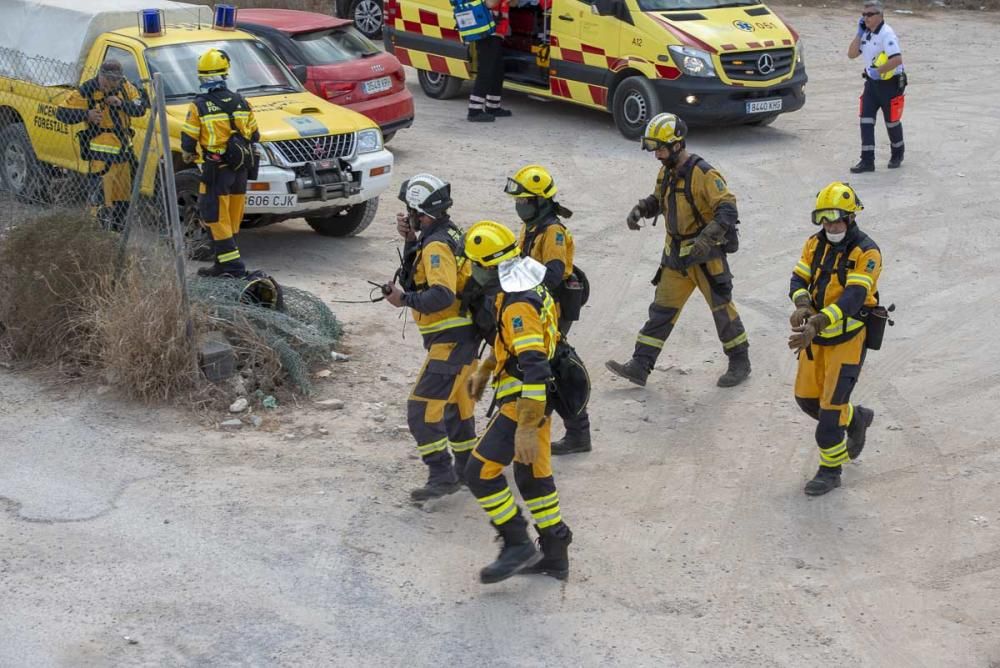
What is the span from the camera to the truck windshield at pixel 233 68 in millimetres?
10625

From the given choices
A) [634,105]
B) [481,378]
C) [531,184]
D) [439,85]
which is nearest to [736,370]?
[531,184]

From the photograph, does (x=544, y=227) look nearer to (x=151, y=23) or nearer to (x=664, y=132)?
(x=664, y=132)

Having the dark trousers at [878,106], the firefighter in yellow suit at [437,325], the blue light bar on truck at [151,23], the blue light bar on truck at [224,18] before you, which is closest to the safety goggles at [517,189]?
the firefighter in yellow suit at [437,325]

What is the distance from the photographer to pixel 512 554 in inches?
237

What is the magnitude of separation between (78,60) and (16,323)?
3385 millimetres

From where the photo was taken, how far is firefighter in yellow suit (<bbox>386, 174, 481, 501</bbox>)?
254 inches

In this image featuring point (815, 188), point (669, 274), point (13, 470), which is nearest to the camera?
point (13, 470)

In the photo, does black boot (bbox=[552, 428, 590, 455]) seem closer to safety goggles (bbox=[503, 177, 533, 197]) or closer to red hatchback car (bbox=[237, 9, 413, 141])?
safety goggles (bbox=[503, 177, 533, 197])

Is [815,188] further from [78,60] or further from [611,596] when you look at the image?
[611,596]

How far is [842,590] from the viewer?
6094 mm

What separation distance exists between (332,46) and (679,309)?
6258 mm

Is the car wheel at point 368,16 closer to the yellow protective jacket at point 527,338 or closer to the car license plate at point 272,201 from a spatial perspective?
the car license plate at point 272,201

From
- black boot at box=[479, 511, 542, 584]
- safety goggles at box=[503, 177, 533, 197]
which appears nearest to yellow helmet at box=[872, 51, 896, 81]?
safety goggles at box=[503, 177, 533, 197]

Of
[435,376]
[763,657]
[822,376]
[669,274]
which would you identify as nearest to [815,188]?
[669,274]
